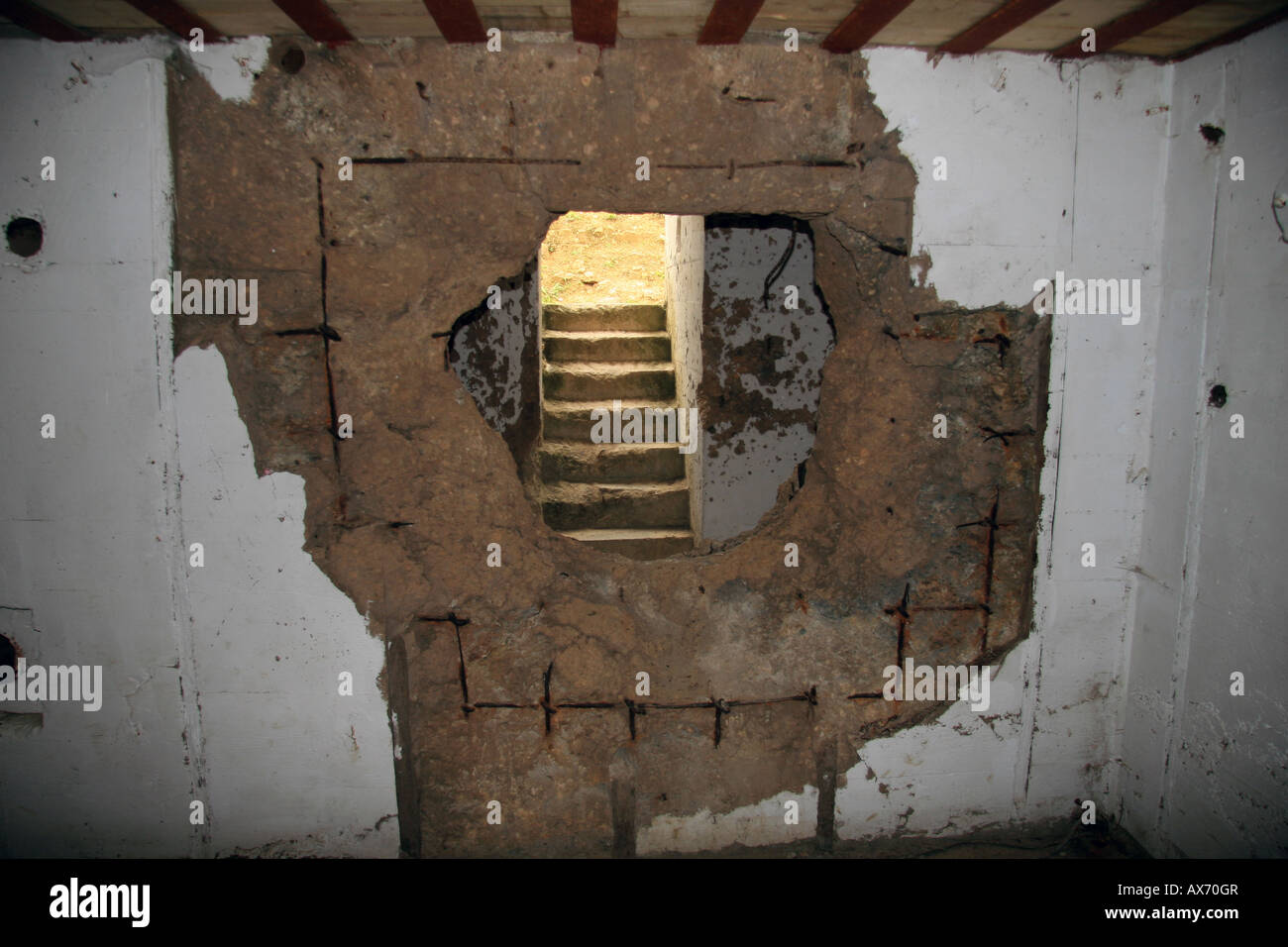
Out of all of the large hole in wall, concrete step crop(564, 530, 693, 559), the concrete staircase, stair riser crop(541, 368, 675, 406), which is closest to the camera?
the large hole in wall

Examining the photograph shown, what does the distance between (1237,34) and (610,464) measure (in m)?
4.31

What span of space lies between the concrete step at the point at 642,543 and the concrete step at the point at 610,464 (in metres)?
0.55

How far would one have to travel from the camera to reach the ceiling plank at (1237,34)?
2.23 meters

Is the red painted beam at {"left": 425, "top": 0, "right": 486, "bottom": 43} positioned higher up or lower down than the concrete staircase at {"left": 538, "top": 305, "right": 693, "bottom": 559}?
higher up

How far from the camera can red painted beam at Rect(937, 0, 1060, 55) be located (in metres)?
2.14

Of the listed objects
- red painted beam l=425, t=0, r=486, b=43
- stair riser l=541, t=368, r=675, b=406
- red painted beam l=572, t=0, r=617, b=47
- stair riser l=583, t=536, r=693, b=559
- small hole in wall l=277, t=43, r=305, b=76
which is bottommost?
stair riser l=583, t=536, r=693, b=559

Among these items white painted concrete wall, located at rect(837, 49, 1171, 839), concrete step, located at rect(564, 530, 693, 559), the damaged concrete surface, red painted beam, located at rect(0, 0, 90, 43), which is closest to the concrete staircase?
concrete step, located at rect(564, 530, 693, 559)

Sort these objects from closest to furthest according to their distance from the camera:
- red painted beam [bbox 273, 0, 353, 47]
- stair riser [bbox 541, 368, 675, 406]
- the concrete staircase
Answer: red painted beam [bbox 273, 0, 353, 47], the concrete staircase, stair riser [bbox 541, 368, 675, 406]

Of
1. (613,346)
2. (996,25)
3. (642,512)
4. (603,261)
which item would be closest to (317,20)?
(996,25)

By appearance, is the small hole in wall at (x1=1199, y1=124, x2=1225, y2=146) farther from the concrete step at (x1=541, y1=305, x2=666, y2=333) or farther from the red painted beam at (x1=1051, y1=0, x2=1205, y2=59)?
the concrete step at (x1=541, y1=305, x2=666, y2=333)

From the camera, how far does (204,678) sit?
8.80 ft

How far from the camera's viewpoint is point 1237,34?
7.73ft

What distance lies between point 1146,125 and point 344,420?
317cm

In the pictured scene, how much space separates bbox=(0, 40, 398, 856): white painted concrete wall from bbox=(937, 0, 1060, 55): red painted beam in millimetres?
2416
